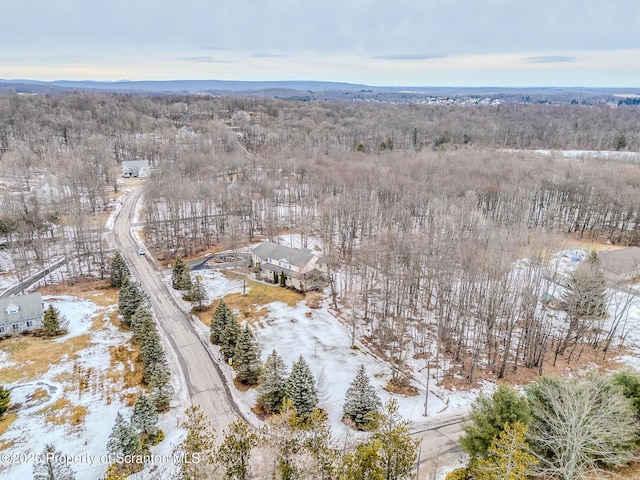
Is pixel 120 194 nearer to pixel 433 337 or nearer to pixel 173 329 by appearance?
pixel 173 329

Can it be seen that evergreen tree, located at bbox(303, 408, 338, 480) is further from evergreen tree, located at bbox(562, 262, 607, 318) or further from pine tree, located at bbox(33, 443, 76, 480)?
evergreen tree, located at bbox(562, 262, 607, 318)

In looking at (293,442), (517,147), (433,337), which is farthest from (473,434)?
(517,147)

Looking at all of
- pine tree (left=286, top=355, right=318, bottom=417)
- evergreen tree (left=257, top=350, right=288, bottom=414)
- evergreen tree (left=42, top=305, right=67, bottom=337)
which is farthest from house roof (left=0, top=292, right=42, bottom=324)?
pine tree (left=286, top=355, right=318, bottom=417)

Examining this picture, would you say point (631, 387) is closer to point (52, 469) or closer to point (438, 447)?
point (438, 447)

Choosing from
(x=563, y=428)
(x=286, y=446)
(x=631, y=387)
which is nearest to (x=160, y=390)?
(x=286, y=446)

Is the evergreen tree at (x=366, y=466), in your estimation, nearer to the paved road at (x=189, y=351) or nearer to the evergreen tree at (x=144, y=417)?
the paved road at (x=189, y=351)

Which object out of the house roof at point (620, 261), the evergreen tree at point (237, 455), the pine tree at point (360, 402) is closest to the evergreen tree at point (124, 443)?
the evergreen tree at point (237, 455)
